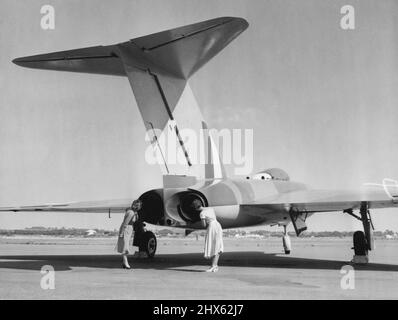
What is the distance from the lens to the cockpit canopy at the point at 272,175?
1366 centimetres

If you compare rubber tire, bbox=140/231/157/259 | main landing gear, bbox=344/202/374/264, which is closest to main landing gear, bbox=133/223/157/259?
rubber tire, bbox=140/231/157/259

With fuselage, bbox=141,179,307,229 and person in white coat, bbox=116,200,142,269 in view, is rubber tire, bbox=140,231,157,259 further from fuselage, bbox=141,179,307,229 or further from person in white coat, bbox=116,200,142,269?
person in white coat, bbox=116,200,142,269

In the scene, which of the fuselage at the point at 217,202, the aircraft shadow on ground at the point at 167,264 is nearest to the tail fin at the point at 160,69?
the fuselage at the point at 217,202

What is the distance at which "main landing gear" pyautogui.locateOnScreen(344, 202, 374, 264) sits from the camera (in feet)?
38.3

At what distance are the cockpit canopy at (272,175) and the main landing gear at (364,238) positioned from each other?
263cm

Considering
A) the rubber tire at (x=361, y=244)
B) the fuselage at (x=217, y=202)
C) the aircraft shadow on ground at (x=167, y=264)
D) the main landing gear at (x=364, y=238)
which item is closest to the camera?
the fuselage at (x=217, y=202)

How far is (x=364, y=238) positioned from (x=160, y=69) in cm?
627

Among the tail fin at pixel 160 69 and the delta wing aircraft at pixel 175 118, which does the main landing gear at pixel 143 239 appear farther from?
the tail fin at pixel 160 69

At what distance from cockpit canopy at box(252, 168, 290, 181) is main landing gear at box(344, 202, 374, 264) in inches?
104

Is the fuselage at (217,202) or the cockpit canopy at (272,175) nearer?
the fuselage at (217,202)
